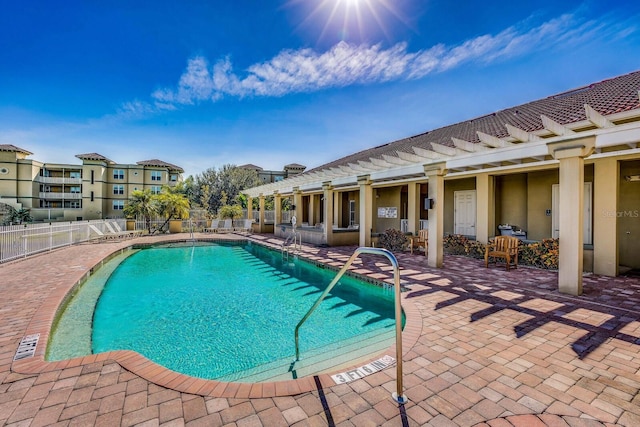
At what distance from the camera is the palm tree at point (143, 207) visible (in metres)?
22.1

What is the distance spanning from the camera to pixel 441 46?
9898mm

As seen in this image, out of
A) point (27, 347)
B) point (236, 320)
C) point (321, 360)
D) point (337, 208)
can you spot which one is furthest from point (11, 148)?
point (321, 360)

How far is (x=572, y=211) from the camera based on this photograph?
5.89 metres

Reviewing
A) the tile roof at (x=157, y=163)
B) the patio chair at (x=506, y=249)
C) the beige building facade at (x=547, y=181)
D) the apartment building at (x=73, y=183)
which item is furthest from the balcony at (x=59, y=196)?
the patio chair at (x=506, y=249)

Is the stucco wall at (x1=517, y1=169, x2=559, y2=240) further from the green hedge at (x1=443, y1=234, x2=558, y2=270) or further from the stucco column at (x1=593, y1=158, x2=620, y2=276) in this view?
the stucco column at (x1=593, y1=158, x2=620, y2=276)

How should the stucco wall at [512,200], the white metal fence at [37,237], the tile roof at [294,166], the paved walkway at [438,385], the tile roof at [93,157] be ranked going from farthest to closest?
the tile roof at [294,166] → the tile roof at [93,157] → the stucco wall at [512,200] → the white metal fence at [37,237] → the paved walkway at [438,385]

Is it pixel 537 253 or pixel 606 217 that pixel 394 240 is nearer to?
pixel 537 253

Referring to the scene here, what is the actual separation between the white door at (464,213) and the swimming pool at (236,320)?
7.21 meters

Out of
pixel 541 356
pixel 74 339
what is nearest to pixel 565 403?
pixel 541 356

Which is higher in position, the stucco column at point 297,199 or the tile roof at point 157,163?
the tile roof at point 157,163

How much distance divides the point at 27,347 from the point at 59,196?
51.8 meters

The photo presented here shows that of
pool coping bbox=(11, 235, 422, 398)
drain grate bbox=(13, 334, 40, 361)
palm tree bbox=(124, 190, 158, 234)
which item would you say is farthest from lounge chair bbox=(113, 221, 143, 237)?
drain grate bbox=(13, 334, 40, 361)

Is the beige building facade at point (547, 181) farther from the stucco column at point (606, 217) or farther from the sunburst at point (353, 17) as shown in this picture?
the sunburst at point (353, 17)

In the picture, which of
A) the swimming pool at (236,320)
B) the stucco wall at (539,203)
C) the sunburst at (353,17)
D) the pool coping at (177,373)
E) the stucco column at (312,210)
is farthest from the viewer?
the stucco column at (312,210)
